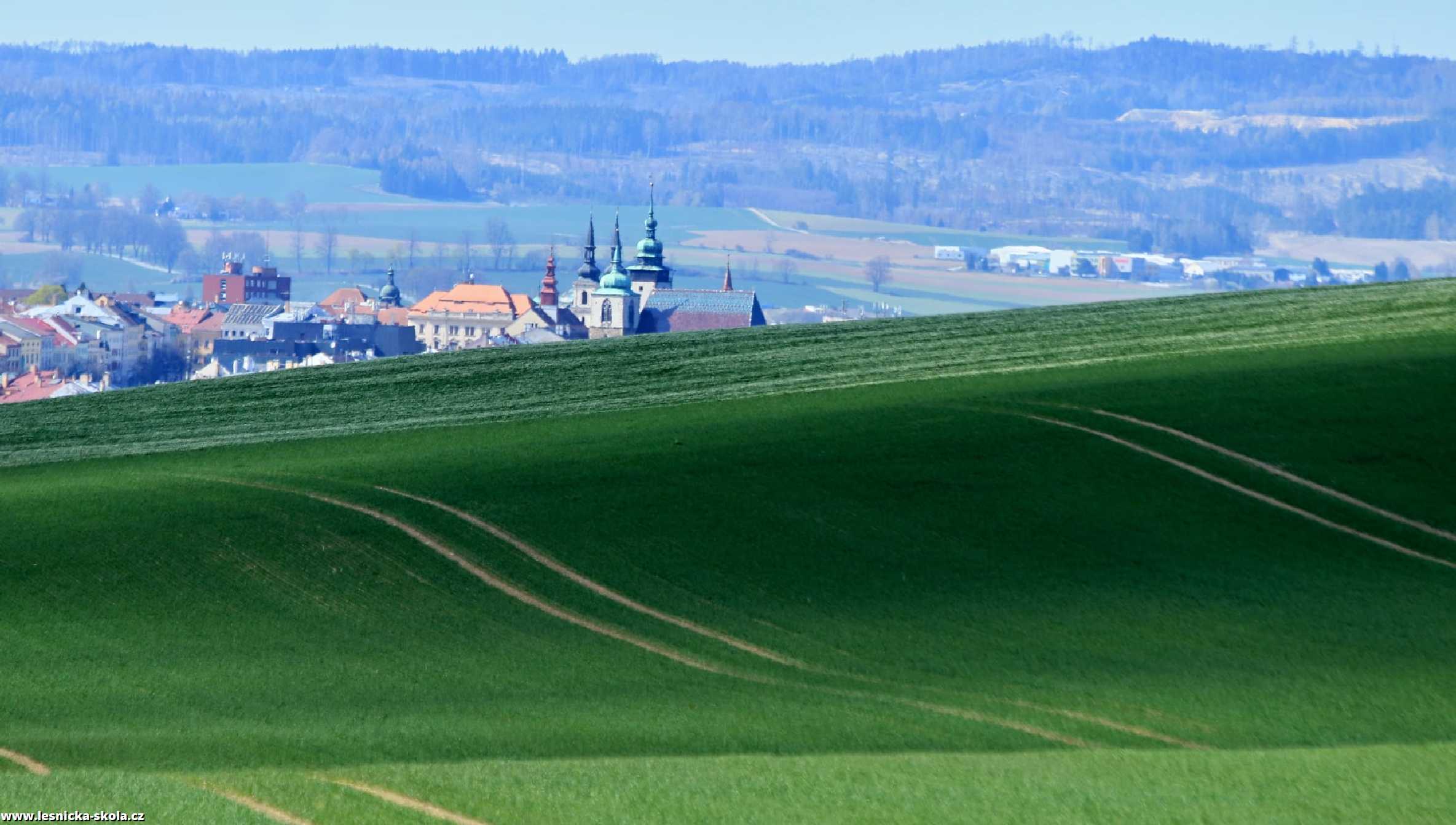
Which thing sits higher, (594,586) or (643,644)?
(594,586)

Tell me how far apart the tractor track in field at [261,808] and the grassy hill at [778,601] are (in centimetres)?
7

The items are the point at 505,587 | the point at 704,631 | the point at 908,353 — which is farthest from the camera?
the point at 908,353

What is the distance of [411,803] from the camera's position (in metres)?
15.7

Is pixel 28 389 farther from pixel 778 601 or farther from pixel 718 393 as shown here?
pixel 778 601

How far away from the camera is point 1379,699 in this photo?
834 inches

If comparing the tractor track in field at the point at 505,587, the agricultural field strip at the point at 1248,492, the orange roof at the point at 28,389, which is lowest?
the orange roof at the point at 28,389

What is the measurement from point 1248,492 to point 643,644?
11492mm

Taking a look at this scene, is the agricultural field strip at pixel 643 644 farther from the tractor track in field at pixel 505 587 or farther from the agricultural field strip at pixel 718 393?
the agricultural field strip at pixel 718 393

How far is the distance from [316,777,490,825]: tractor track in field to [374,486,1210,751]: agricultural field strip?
24.7ft

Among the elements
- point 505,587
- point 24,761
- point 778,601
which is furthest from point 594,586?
point 24,761

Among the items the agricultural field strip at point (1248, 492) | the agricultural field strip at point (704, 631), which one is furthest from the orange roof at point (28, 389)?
the agricultural field strip at point (1248, 492)

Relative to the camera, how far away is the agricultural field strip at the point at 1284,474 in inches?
1094

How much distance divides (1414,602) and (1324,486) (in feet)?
15.0

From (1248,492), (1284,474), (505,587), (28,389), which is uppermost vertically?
(1284,474)
